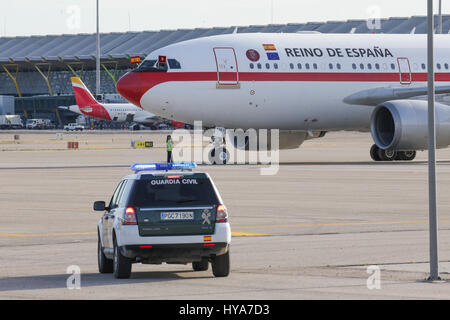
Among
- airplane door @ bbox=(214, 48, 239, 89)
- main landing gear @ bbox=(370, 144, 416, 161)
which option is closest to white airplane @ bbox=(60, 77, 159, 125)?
main landing gear @ bbox=(370, 144, 416, 161)

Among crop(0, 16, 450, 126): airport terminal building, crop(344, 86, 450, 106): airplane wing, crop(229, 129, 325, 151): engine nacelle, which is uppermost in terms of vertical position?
crop(0, 16, 450, 126): airport terminal building

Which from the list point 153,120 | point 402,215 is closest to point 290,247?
point 402,215

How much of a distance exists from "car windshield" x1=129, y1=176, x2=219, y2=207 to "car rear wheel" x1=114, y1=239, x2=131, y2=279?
0.75 metres

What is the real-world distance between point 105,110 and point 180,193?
119m

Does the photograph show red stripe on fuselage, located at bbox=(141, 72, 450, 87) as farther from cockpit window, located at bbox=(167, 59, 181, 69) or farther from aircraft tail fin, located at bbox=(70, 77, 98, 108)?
aircraft tail fin, located at bbox=(70, 77, 98, 108)

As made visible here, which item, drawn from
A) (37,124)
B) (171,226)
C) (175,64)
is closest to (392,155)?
(175,64)

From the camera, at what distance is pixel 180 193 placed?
1483 cm

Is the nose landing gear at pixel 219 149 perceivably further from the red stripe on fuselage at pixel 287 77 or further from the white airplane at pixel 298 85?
the red stripe on fuselage at pixel 287 77

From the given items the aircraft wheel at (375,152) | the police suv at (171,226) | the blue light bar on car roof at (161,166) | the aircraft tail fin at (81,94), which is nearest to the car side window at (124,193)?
the police suv at (171,226)

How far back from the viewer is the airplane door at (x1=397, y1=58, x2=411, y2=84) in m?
44.8

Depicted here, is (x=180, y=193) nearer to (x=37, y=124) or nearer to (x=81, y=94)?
(x=81, y=94)

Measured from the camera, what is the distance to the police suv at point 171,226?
14.2 metres

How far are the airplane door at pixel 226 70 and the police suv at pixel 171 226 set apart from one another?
2722 centimetres
